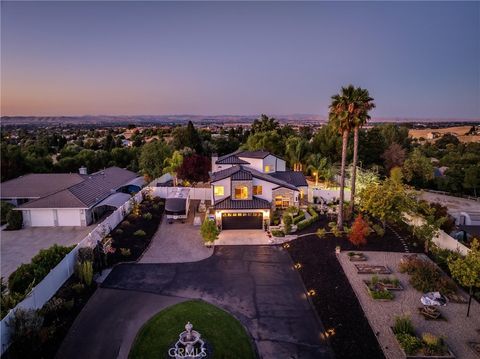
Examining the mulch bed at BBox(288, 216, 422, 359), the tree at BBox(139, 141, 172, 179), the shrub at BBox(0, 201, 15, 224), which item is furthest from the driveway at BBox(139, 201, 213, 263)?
the tree at BBox(139, 141, 172, 179)

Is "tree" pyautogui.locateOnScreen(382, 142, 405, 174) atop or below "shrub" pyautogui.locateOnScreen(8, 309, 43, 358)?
atop

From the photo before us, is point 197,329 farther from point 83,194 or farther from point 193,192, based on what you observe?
point 193,192

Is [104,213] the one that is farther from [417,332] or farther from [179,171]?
[417,332]

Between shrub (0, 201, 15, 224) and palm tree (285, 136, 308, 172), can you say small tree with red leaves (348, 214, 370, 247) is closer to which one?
palm tree (285, 136, 308, 172)

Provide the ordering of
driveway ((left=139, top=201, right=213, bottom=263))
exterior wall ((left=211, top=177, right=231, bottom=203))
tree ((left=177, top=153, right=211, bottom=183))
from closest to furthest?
driveway ((left=139, top=201, right=213, bottom=263)) < exterior wall ((left=211, top=177, right=231, bottom=203)) < tree ((left=177, top=153, right=211, bottom=183))

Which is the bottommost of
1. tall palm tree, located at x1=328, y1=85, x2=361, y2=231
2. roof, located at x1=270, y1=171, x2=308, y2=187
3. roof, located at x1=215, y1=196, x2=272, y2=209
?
roof, located at x1=215, y1=196, x2=272, y2=209

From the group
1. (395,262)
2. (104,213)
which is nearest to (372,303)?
(395,262)

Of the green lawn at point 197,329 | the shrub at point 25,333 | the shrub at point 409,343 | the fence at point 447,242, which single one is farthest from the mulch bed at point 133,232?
the fence at point 447,242

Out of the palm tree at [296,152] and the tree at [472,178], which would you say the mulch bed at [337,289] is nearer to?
the palm tree at [296,152]
